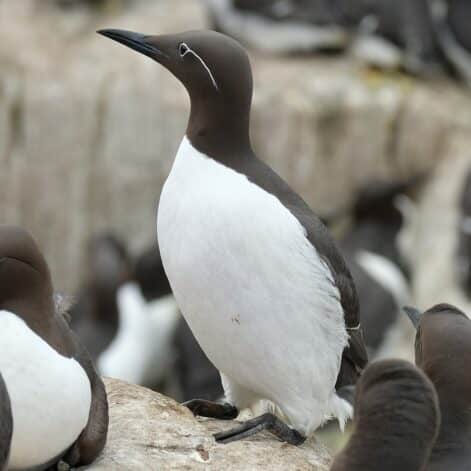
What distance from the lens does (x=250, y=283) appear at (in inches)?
204

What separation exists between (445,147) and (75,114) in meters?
3.47

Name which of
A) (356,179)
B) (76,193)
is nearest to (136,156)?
(76,193)

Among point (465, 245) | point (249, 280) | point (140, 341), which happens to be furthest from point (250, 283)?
point (140, 341)

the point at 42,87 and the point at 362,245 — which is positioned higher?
the point at 42,87

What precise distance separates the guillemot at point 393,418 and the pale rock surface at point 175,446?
0.94 m

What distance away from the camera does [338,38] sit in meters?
14.0

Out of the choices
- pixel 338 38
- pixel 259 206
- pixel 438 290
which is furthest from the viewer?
pixel 338 38

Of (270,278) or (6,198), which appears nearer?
(270,278)

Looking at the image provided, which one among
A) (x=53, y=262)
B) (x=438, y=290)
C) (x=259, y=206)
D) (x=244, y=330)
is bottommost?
(x=53, y=262)

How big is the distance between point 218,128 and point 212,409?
118 cm

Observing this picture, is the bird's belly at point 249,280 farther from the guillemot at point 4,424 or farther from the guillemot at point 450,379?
the guillemot at point 4,424

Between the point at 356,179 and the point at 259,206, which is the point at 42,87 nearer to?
the point at 356,179

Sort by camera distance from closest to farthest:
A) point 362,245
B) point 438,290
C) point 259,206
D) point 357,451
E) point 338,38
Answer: point 357,451
point 259,206
point 438,290
point 362,245
point 338,38

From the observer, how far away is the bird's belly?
513cm
